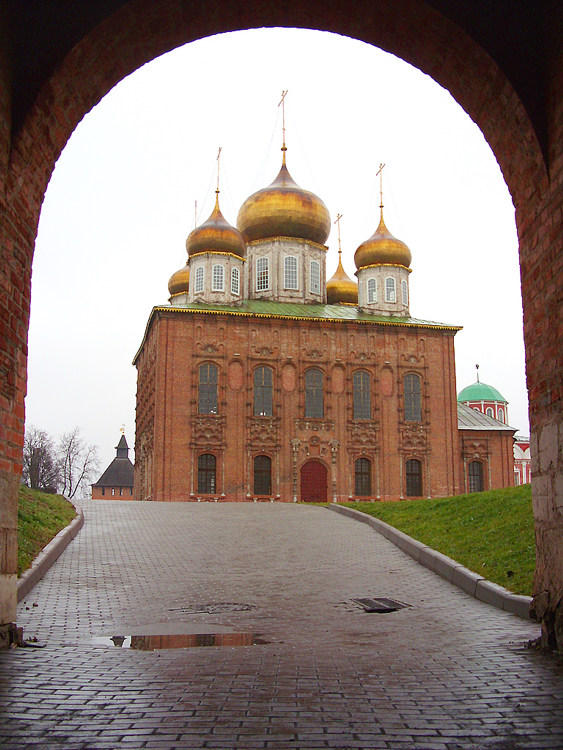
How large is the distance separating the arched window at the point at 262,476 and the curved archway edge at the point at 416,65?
32.4 m

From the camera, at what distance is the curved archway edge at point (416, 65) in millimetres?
6477

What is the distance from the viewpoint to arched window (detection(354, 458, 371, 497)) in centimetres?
4031

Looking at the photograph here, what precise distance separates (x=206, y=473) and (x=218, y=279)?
34.5ft

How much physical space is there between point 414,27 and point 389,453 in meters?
34.7

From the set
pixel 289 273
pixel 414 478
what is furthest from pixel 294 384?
pixel 414 478

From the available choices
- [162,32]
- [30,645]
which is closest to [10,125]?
[162,32]

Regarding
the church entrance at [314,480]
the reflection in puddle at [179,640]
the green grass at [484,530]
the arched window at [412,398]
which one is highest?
the arched window at [412,398]

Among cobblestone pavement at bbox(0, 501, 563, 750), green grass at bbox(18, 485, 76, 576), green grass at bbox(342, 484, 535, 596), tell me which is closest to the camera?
cobblestone pavement at bbox(0, 501, 563, 750)

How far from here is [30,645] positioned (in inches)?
277

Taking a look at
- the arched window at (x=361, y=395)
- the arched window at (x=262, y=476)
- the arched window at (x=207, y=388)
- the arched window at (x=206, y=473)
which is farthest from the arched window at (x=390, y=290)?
the arched window at (x=206, y=473)

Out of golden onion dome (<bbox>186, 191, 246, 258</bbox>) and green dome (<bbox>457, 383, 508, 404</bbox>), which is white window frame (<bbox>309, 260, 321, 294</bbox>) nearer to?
golden onion dome (<bbox>186, 191, 246, 258</bbox>)

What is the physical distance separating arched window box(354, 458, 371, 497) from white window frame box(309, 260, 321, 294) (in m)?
10.4

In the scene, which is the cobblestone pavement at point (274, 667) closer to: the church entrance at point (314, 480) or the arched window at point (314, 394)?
the church entrance at point (314, 480)

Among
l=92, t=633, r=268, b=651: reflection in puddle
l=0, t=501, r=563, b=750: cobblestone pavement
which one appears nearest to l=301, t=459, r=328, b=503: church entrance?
l=0, t=501, r=563, b=750: cobblestone pavement
